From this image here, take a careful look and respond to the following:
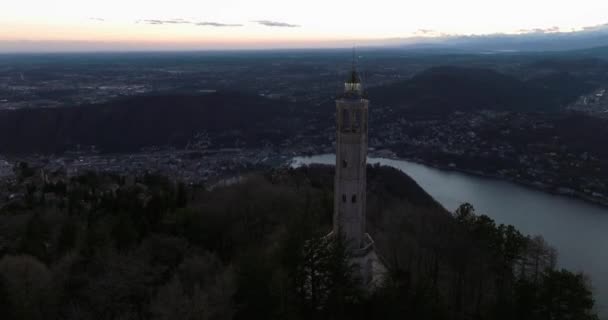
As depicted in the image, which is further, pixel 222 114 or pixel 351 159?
pixel 222 114

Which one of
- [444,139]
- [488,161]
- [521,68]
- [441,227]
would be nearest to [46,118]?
[444,139]

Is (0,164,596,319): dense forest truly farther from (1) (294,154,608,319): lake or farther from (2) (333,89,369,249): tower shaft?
(1) (294,154,608,319): lake

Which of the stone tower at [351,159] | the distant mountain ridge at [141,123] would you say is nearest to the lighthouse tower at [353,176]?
the stone tower at [351,159]

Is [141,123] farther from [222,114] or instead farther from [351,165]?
[351,165]

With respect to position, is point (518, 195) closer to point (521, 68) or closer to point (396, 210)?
point (396, 210)

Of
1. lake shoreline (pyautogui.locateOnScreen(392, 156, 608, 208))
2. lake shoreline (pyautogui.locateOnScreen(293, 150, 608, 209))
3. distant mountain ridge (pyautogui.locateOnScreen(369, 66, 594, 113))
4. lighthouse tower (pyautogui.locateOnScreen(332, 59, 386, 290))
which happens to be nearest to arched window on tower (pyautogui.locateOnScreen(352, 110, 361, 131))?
lighthouse tower (pyautogui.locateOnScreen(332, 59, 386, 290))

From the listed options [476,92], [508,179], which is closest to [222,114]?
[476,92]
